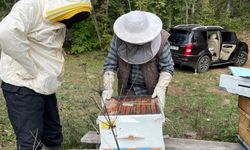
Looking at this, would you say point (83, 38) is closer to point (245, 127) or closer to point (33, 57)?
point (33, 57)

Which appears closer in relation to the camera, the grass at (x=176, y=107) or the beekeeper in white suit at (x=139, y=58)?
the beekeeper in white suit at (x=139, y=58)

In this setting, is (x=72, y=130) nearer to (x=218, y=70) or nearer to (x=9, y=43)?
(x=9, y=43)

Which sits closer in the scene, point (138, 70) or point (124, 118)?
point (124, 118)

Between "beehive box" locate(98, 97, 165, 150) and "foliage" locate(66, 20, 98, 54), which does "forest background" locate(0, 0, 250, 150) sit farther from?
"beehive box" locate(98, 97, 165, 150)

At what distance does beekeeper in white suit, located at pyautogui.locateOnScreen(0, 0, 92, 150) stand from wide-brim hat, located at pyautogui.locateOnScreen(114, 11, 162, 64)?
→ 0.36 m

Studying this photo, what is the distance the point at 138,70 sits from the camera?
365cm

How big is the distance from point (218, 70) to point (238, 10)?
30.6 feet

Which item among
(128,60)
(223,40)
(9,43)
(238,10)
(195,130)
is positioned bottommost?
(238,10)

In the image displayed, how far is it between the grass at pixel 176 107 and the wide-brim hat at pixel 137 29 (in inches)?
18.0

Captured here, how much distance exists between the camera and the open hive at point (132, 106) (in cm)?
285

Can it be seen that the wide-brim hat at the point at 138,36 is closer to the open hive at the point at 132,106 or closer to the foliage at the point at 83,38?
the open hive at the point at 132,106

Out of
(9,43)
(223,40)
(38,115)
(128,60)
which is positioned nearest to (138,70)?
(128,60)

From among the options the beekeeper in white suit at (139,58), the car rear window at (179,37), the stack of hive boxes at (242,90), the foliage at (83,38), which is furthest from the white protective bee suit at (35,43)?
the foliage at (83,38)

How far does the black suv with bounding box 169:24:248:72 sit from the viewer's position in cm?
1238
